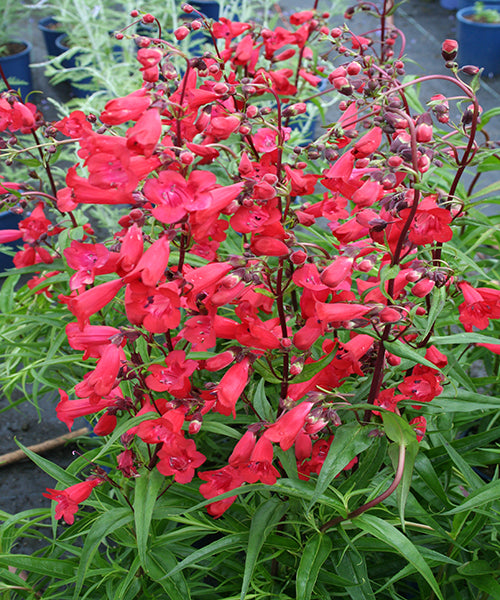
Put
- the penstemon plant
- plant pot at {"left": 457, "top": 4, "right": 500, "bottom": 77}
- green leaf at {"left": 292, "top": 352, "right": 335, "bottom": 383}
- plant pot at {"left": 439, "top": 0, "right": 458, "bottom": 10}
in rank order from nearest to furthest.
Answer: the penstemon plant → green leaf at {"left": 292, "top": 352, "right": 335, "bottom": 383} → plant pot at {"left": 457, "top": 4, "right": 500, "bottom": 77} → plant pot at {"left": 439, "top": 0, "right": 458, "bottom": 10}

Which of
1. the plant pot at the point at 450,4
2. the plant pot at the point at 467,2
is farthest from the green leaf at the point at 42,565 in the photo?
the plant pot at the point at 450,4

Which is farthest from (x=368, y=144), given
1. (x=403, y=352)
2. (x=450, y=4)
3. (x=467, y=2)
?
(x=450, y=4)

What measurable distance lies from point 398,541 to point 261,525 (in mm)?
288

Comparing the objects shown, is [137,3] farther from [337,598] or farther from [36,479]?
[337,598]

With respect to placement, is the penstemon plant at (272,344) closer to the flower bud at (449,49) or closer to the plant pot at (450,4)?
the flower bud at (449,49)

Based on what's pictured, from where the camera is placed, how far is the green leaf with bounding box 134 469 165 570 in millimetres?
1083

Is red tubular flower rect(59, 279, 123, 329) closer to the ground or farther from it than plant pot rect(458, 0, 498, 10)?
farther from it

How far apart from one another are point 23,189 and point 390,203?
3.90 feet

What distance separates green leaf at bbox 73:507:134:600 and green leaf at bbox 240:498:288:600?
273 mm

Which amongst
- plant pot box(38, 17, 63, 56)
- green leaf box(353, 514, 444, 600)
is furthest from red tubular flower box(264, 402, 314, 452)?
plant pot box(38, 17, 63, 56)

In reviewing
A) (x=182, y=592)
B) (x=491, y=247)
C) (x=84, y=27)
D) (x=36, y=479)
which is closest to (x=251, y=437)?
(x=182, y=592)

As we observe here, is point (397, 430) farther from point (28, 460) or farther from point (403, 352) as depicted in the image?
point (28, 460)

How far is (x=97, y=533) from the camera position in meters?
1.18

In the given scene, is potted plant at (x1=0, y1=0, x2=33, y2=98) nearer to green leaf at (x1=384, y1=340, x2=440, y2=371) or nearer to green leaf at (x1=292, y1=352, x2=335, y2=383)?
green leaf at (x1=292, y1=352, x2=335, y2=383)
